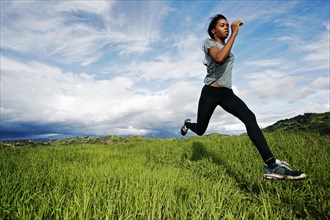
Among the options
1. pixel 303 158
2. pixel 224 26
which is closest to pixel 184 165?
pixel 303 158

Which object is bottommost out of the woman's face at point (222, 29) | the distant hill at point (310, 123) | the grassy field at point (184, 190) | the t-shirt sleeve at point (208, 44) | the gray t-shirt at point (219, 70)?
→ the grassy field at point (184, 190)

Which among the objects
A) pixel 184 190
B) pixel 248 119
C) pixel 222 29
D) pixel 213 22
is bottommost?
pixel 184 190

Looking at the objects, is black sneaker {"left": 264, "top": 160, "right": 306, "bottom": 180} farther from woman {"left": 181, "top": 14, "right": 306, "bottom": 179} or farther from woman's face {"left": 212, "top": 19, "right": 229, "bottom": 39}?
woman's face {"left": 212, "top": 19, "right": 229, "bottom": 39}

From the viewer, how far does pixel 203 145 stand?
7.50 meters

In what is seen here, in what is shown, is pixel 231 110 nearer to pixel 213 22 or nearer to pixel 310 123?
pixel 213 22

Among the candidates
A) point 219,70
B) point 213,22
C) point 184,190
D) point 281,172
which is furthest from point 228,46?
point 184,190

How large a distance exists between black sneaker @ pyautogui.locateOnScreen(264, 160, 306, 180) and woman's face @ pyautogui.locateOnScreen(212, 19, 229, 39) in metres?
2.12

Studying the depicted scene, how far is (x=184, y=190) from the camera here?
3336 mm

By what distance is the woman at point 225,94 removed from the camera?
3395 millimetres

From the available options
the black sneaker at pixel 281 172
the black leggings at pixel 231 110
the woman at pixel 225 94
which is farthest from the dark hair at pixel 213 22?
the black sneaker at pixel 281 172

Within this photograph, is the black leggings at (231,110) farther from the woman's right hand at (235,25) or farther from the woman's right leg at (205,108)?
the woman's right hand at (235,25)

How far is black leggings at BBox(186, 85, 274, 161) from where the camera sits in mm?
3488

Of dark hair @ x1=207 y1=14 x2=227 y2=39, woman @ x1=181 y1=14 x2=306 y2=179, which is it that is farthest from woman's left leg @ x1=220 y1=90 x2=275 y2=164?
dark hair @ x1=207 y1=14 x2=227 y2=39

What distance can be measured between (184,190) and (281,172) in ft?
4.24
